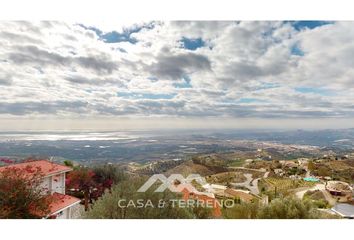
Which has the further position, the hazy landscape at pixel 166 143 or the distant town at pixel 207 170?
the hazy landscape at pixel 166 143

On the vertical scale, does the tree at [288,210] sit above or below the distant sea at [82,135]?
below

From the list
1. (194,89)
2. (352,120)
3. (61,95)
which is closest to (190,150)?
(194,89)

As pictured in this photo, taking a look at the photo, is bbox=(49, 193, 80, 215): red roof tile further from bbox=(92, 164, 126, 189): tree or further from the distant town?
bbox=(92, 164, 126, 189): tree

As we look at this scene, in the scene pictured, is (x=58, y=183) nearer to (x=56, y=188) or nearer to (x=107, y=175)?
(x=56, y=188)

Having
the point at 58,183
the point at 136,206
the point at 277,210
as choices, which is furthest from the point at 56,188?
the point at 277,210

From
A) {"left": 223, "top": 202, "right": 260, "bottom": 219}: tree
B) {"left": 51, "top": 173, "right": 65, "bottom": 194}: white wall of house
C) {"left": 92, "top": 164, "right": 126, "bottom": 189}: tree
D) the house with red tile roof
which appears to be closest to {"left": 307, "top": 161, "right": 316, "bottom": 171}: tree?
{"left": 223, "top": 202, "right": 260, "bottom": 219}: tree

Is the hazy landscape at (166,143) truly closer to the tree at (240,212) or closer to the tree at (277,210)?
the tree at (277,210)

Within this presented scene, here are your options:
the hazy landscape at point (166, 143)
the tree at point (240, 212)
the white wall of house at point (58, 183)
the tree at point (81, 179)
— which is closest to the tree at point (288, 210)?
the tree at point (240, 212)
